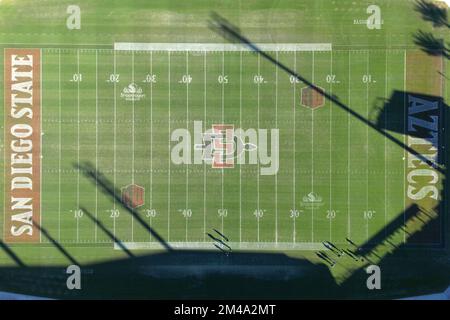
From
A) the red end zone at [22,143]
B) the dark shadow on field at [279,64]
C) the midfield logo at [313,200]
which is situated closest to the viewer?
the red end zone at [22,143]

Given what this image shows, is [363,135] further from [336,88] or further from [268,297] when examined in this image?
[268,297]

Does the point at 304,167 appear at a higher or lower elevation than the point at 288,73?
lower

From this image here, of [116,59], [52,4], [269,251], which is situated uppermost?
[52,4]

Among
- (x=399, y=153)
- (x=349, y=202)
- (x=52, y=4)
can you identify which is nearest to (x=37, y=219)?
(x=52, y=4)

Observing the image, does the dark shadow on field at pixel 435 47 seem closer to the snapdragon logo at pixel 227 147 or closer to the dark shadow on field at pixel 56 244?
the snapdragon logo at pixel 227 147

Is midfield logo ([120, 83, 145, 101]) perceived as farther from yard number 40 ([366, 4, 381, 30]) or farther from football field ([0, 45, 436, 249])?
yard number 40 ([366, 4, 381, 30])

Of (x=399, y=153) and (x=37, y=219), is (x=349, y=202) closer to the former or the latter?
(x=399, y=153)

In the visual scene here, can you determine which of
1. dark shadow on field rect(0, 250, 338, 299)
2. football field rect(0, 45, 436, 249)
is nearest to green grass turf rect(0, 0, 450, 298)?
football field rect(0, 45, 436, 249)

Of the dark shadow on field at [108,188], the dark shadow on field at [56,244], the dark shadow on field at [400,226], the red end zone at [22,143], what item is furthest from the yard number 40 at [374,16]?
the dark shadow on field at [56,244]
